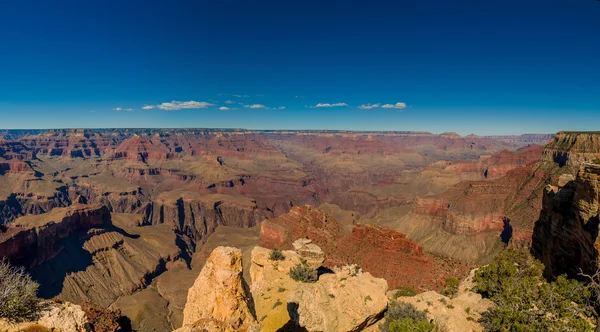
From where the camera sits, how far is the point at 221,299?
11.8 metres

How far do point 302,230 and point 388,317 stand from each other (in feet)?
135

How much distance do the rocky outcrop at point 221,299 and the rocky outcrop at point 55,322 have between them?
11.3 feet

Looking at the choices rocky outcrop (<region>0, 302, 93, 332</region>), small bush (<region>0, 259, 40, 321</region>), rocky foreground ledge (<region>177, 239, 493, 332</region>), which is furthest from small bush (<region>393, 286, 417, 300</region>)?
small bush (<region>0, 259, 40, 321</region>)

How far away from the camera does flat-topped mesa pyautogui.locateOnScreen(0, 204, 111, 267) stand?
70312mm

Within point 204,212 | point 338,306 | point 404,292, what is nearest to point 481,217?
point 404,292

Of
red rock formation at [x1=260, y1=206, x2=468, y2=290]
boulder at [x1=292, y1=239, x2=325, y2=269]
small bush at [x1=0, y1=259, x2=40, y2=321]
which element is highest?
small bush at [x1=0, y1=259, x2=40, y2=321]

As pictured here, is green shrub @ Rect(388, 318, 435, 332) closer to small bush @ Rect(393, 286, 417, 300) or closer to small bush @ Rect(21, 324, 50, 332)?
small bush @ Rect(21, 324, 50, 332)

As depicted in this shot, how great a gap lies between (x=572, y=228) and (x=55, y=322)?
34.4 m

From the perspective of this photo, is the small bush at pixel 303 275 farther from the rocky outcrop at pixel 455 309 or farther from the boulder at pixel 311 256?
the rocky outcrop at pixel 455 309

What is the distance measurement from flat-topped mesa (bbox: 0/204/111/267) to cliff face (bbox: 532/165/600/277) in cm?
9263

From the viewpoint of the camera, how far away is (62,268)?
7962cm

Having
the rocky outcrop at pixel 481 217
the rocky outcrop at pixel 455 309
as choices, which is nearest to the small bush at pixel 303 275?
the rocky outcrop at pixel 455 309

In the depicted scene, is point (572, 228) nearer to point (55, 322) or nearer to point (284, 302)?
point (284, 302)

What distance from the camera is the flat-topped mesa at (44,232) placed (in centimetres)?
7031
